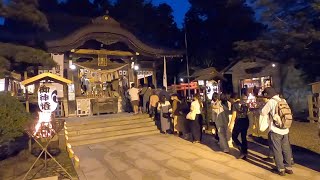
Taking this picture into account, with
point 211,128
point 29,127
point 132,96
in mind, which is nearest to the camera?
point 29,127

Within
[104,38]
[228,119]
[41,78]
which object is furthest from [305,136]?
[104,38]

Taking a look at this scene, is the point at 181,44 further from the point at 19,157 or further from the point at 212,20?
the point at 19,157

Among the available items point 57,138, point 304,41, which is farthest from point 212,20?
point 57,138

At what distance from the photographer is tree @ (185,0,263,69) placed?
82.9 feet

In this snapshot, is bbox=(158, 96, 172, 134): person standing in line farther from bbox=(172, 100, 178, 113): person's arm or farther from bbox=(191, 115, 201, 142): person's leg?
bbox=(191, 115, 201, 142): person's leg

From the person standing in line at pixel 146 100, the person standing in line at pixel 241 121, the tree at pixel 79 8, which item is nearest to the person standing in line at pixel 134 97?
the person standing in line at pixel 146 100

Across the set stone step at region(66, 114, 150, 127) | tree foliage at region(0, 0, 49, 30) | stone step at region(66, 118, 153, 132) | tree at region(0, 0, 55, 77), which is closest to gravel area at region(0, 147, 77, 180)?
stone step at region(66, 118, 153, 132)

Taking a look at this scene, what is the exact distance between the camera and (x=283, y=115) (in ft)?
18.8

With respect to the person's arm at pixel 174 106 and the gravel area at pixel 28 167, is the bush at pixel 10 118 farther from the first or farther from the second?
the person's arm at pixel 174 106

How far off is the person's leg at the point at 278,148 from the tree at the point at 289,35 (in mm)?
7669

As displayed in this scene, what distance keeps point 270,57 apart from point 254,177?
9.67m

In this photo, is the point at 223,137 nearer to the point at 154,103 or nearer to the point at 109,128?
the point at 154,103

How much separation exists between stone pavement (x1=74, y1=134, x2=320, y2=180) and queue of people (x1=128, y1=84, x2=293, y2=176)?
0.38 metres

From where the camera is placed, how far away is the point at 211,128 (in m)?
11.8
